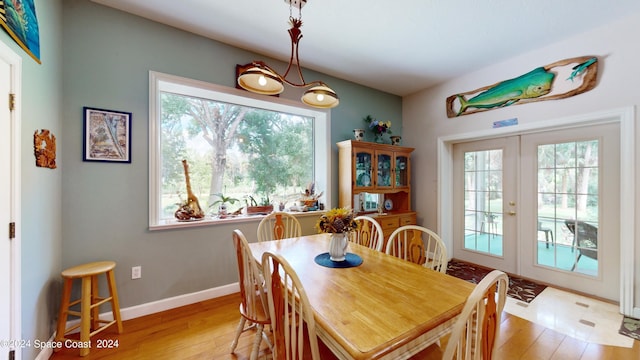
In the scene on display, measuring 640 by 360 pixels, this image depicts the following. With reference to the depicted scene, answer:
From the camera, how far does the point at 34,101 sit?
5.12ft

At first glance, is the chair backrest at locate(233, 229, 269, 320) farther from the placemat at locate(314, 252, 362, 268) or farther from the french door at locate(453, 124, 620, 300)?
the french door at locate(453, 124, 620, 300)

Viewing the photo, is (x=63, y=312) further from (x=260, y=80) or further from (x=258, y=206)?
(x=260, y=80)

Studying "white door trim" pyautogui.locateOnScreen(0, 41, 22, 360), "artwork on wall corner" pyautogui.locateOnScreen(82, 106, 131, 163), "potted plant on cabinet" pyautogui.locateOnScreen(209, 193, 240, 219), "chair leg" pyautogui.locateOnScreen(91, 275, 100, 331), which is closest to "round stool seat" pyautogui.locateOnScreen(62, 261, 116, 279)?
"chair leg" pyautogui.locateOnScreen(91, 275, 100, 331)

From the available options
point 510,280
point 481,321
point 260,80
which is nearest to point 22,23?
point 260,80

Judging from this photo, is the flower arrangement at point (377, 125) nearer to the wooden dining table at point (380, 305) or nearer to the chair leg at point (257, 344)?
the wooden dining table at point (380, 305)

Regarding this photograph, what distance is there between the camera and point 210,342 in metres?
1.89

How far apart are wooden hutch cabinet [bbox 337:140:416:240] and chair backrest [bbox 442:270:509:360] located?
239 centimetres

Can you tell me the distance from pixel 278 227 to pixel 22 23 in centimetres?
214

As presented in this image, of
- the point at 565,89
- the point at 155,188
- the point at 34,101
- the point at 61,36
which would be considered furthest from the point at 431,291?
the point at 61,36

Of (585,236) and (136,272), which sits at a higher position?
(585,236)

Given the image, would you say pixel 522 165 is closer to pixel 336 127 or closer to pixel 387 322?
pixel 336 127

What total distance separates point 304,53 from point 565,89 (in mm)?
2880

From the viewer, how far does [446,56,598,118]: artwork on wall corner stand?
2.45 metres

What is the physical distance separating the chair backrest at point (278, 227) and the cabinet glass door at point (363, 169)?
114cm
